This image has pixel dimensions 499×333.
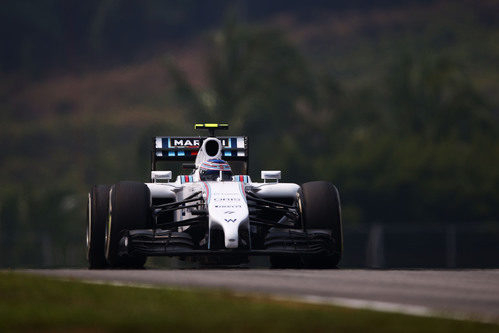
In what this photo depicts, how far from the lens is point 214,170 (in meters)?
20.9

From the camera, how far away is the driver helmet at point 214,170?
20.9m

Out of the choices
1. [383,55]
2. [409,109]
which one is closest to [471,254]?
[409,109]

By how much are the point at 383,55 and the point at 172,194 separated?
480 feet

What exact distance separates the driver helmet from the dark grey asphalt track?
157 inches

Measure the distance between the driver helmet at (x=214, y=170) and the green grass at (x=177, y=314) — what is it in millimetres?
8064

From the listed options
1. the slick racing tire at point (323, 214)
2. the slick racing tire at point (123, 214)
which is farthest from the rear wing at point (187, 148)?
the slick racing tire at point (123, 214)

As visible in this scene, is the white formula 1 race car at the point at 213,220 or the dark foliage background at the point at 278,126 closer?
the white formula 1 race car at the point at 213,220

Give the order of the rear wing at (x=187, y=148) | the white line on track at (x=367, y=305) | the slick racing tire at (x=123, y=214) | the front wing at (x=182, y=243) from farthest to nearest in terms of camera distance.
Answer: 1. the rear wing at (x=187, y=148)
2. the slick racing tire at (x=123, y=214)
3. the front wing at (x=182, y=243)
4. the white line on track at (x=367, y=305)

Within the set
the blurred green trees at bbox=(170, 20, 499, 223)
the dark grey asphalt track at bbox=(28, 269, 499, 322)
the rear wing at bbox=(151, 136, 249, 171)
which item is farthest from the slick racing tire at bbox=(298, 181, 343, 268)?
the blurred green trees at bbox=(170, 20, 499, 223)

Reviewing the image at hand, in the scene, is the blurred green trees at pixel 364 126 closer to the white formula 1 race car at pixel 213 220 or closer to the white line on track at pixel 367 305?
the white formula 1 race car at pixel 213 220

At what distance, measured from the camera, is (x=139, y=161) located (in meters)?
84.9

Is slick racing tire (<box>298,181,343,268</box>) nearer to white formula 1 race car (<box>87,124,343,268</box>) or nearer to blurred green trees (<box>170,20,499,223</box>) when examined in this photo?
white formula 1 race car (<box>87,124,343,268</box>)

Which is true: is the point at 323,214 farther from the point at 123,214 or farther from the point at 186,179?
the point at 123,214

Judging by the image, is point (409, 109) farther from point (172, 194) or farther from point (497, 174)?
point (172, 194)
